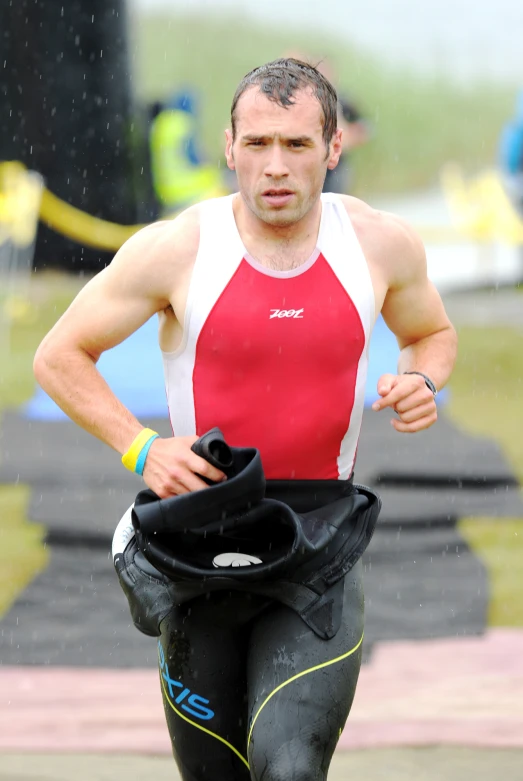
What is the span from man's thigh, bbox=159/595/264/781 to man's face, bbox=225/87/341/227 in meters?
0.90

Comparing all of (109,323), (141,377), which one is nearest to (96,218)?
(141,377)

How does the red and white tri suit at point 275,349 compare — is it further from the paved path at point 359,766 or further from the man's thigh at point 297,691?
the paved path at point 359,766

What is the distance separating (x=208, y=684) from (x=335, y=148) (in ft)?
4.18

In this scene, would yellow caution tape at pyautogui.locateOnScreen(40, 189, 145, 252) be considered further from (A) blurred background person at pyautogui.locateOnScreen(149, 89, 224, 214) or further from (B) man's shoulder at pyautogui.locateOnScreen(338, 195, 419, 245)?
(B) man's shoulder at pyautogui.locateOnScreen(338, 195, 419, 245)

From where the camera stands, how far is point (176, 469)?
8.42 feet

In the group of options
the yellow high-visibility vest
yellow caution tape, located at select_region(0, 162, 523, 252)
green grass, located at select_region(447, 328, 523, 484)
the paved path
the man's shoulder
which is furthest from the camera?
the yellow high-visibility vest

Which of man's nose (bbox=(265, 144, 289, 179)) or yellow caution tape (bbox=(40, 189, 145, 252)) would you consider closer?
man's nose (bbox=(265, 144, 289, 179))

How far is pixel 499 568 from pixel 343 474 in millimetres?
3434

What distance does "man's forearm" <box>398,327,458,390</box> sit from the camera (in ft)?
9.74

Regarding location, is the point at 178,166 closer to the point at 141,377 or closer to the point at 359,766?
the point at 141,377

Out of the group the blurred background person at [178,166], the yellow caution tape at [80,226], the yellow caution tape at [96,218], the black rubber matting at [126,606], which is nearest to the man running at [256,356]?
the black rubber matting at [126,606]

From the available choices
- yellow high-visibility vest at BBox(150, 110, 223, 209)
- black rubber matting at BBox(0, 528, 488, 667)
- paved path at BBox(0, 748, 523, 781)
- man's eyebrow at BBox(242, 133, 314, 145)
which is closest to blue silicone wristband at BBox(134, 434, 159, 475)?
man's eyebrow at BBox(242, 133, 314, 145)

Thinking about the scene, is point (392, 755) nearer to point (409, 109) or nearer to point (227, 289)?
point (227, 289)

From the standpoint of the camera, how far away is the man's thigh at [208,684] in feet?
9.15
